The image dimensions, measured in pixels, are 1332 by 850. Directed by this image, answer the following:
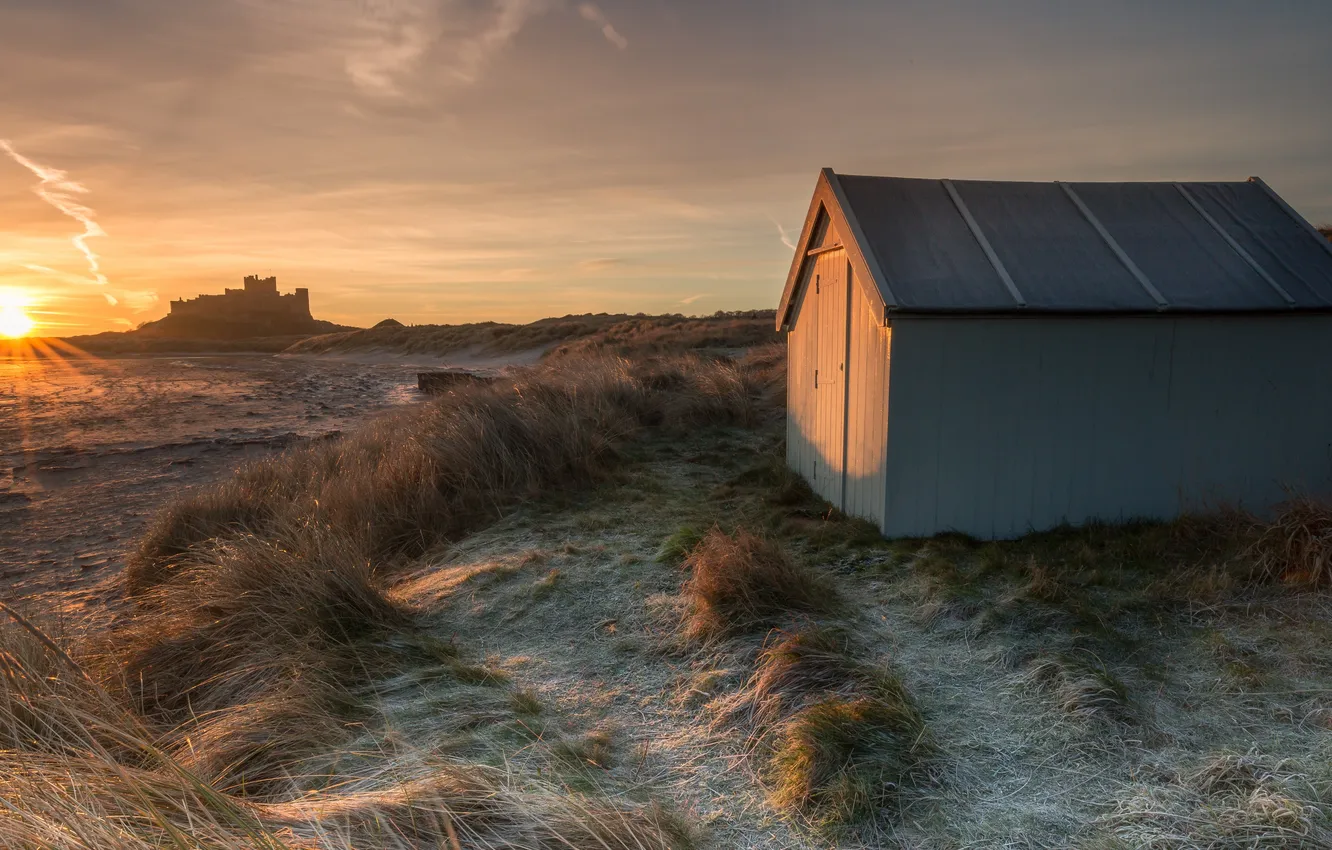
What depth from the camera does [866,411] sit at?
24.7 ft

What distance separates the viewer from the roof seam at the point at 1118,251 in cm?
722

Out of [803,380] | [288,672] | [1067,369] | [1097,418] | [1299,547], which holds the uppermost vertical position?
[1067,369]

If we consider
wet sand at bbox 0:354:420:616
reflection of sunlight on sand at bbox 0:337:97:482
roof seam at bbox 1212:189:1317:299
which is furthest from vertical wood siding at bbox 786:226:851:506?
reflection of sunlight on sand at bbox 0:337:97:482

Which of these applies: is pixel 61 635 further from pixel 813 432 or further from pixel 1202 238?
pixel 1202 238

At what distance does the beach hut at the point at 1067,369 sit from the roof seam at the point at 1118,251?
20 millimetres

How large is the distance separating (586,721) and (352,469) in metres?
6.08

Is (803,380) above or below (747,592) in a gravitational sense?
above

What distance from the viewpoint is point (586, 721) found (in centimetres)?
459

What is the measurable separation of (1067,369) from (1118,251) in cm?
146

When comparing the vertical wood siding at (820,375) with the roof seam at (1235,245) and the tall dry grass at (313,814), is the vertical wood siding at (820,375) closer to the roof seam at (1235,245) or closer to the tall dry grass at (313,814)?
the roof seam at (1235,245)

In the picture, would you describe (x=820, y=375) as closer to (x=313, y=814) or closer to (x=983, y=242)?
(x=983, y=242)

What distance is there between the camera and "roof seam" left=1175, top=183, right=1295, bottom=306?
7.37 metres

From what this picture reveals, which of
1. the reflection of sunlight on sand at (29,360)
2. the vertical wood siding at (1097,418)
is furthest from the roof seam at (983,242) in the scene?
the reflection of sunlight on sand at (29,360)

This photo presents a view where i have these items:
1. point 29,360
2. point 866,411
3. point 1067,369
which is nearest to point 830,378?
point 866,411
